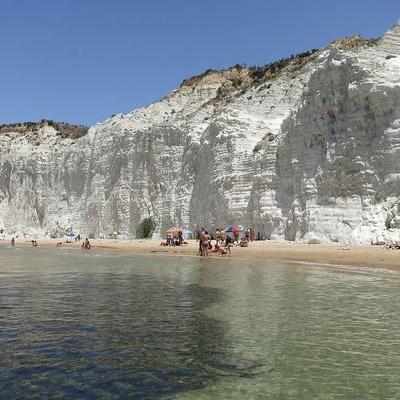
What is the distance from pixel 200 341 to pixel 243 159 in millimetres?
32626

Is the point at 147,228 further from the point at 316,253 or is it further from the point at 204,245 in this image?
the point at 316,253

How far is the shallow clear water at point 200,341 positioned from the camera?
5855 mm

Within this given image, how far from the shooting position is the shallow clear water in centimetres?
586

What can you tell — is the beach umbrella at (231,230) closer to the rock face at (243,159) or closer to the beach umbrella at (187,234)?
the rock face at (243,159)

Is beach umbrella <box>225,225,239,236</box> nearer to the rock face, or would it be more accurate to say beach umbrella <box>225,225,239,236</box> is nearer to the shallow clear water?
the rock face

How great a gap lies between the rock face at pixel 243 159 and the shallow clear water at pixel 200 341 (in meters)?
16.0

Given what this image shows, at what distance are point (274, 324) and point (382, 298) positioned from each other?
168 inches

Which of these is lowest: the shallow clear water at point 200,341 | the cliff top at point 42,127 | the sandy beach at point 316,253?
the shallow clear water at point 200,341

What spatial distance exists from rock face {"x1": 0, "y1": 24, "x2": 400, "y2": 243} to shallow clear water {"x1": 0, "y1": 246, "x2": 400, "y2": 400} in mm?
16041

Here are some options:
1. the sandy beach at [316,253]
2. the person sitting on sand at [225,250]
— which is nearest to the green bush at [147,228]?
the sandy beach at [316,253]

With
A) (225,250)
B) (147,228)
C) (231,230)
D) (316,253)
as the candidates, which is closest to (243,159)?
(231,230)

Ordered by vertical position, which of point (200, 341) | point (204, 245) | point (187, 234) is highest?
point (187, 234)

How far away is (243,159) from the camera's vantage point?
39969 mm

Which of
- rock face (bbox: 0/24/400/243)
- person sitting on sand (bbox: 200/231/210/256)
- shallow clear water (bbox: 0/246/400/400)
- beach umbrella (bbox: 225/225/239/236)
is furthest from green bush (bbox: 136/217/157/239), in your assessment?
shallow clear water (bbox: 0/246/400/400)
